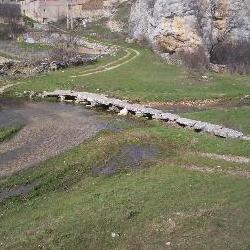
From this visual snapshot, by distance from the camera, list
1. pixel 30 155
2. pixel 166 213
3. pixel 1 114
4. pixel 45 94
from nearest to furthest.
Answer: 1. pixel 166 213
2. pixel 30 155
3. pixel 1 114
4. pixel 45 94

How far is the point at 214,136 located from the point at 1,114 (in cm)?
1811

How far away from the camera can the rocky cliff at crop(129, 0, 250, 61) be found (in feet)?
218

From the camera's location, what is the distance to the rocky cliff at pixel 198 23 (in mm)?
66500

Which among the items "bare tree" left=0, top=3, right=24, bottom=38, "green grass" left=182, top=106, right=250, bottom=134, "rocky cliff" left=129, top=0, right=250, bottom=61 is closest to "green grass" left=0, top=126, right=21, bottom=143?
"green grass" left=182, top=106, right=250, bottom=134

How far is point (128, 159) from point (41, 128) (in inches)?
388

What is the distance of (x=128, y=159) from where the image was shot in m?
32.0

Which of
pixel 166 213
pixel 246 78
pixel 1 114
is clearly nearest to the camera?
pixel 166 213

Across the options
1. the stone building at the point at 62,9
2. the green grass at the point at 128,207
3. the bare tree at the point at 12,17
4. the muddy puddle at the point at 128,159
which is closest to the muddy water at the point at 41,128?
the green grass at the point at 128,207

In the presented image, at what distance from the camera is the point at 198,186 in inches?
1046

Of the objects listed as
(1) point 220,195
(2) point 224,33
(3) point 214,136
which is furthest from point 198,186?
(2) point 224,33

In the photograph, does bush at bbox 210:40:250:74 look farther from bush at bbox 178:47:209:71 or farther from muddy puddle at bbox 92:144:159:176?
muddy puddle at bbox 92:144:159:176

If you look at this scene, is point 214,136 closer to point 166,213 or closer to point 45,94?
point 166,213

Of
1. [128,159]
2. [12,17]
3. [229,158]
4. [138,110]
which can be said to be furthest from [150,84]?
[12,17]

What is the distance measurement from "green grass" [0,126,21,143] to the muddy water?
416 mm
